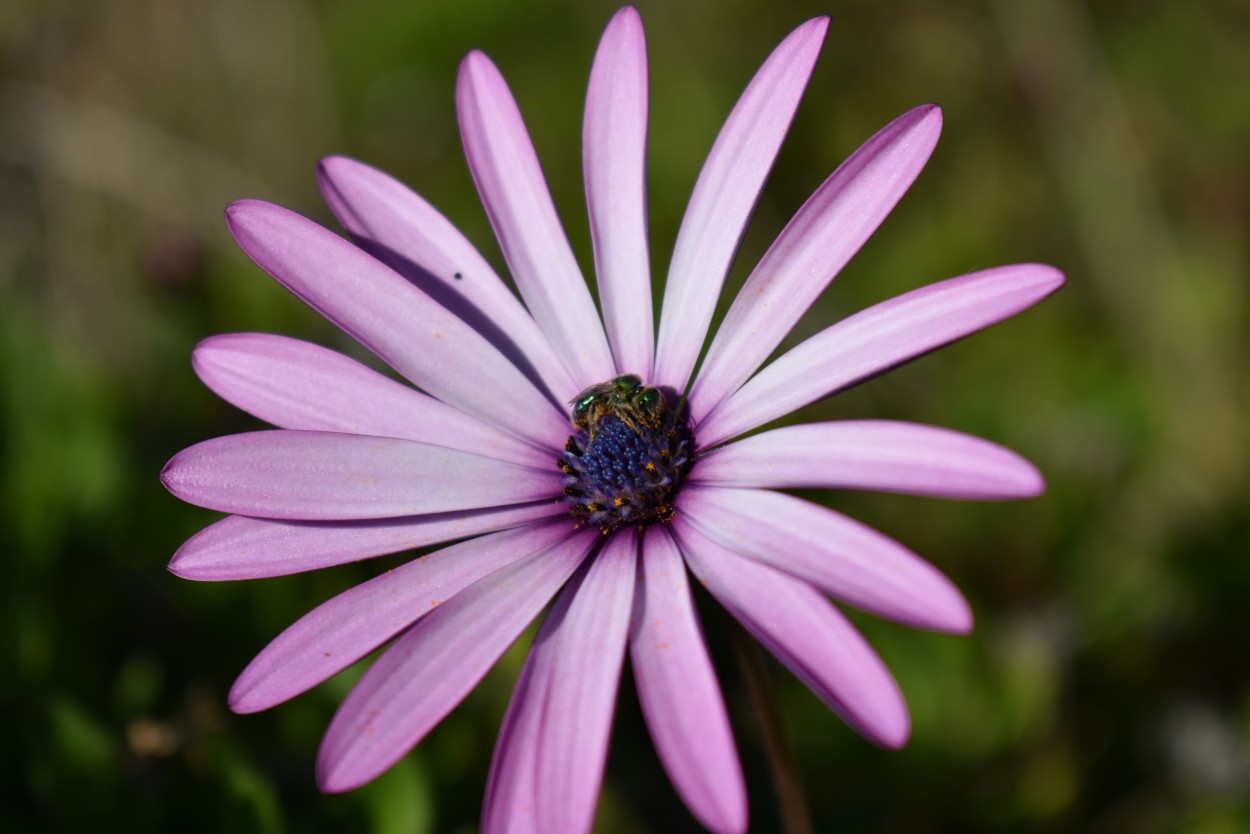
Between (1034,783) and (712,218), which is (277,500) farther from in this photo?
(1034,783)

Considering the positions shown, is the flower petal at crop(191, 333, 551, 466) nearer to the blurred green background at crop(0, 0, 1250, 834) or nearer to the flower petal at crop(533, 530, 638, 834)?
the flower petal at crop(533, 530, 638, 834)

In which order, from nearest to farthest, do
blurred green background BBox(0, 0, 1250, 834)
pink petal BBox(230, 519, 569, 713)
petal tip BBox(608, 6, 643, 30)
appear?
1. pink petal BBox(230, 519, 569, 713)
2. petal tip BBox(608, 6, 643, 30)
3. blurred green background BBox(0, 0, 1250, 834)

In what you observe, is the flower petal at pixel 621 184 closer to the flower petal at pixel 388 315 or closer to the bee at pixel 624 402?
the bee at pixel 624 402

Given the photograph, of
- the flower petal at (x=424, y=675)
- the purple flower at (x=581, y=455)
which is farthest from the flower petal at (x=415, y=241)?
the flower petal at (x=424, y=675)

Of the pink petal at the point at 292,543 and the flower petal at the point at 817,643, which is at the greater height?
the pink petal at the point at 292,543

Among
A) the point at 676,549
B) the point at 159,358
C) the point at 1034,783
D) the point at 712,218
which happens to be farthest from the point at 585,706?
the point at 159,358

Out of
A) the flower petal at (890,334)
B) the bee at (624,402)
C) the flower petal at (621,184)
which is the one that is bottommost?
the flower petal at (890,334)

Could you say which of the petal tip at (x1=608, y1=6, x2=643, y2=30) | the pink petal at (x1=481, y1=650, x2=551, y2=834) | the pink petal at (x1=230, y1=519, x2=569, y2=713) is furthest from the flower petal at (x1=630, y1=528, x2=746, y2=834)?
the petal tip at (x1=608, y1=6, x2=643, y2=30)
